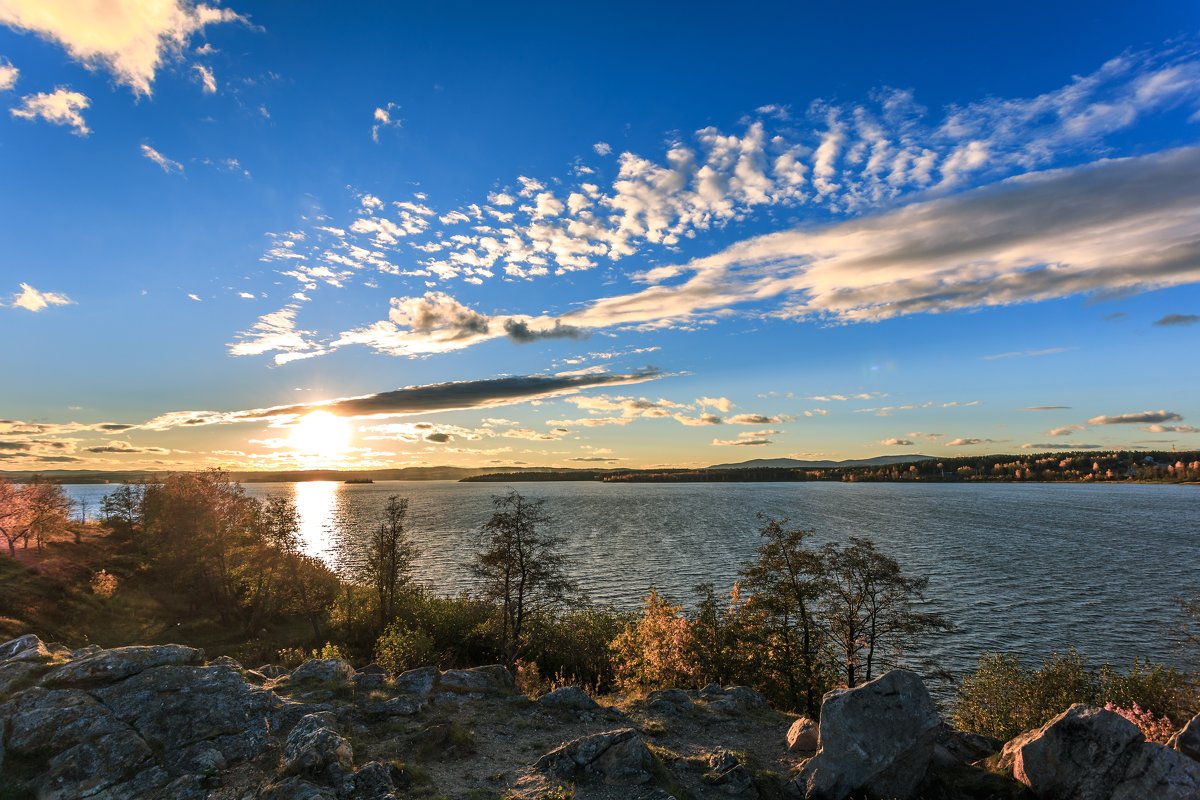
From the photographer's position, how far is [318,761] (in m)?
16.4

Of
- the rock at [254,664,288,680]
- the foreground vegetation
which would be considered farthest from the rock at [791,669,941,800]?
the rock at [254,664,288,680]

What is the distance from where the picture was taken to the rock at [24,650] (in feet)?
73.5

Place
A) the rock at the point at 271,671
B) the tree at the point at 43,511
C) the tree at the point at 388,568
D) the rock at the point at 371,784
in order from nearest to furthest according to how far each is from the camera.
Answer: the rock at the point at 371,784 < the rock at the point at 271,671 < the tree at the point at 388,568 < the tree at the point at 43,511

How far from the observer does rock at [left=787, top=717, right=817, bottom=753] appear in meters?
21.3

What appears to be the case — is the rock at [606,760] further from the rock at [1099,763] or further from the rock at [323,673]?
the rock at [323,673]

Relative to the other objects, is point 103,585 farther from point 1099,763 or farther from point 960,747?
point 1099,763

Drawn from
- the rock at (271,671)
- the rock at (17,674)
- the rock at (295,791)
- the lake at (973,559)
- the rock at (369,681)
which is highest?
the rock at (17,674)

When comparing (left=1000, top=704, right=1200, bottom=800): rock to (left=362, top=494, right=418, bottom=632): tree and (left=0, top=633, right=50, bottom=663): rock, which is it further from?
(left=362, top=494, right=418, bottom=632): tree

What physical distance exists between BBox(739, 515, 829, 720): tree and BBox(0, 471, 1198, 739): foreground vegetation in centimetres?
14

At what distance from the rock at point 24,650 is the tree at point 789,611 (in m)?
36.1

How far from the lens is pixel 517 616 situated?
49406 mm

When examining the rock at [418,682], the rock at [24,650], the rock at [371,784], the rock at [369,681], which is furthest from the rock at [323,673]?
the rock at [371,784]

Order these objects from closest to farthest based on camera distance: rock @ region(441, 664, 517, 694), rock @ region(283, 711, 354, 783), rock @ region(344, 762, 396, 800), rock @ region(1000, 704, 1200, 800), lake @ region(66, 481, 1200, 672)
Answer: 1. rock @ region(1000, 704, 1200, 800)
2. rock @ region(344, 762, 396, 800)
3. rock @ region(283, 711, 354, 783)
4. rock @ region(441, 664, 517, 694)
5. lake @ region(66, 481, 1200, 672)

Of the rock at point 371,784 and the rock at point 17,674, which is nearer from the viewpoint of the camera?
the rock at point 371,784
